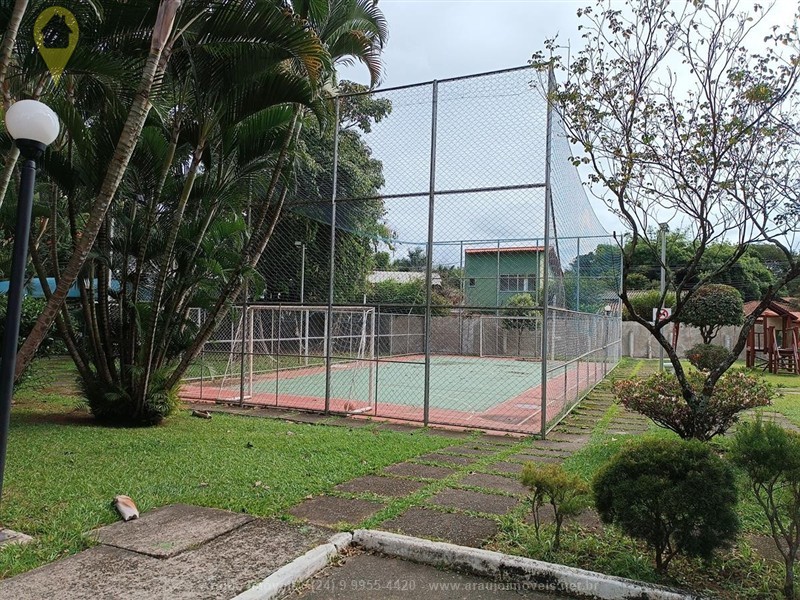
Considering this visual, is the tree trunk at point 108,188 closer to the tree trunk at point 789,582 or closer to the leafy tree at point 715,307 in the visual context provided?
the tree trunk at point 789,582

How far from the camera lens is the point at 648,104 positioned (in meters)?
5.42

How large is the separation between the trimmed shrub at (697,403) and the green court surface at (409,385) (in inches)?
147

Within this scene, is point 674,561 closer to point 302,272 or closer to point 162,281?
point 162,281

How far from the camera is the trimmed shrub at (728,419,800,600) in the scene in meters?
3.12

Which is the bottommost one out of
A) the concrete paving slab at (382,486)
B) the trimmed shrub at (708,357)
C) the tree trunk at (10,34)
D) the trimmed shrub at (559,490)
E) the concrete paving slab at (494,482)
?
the concrete paving slab at (494,482)

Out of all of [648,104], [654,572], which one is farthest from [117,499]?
[648,104]

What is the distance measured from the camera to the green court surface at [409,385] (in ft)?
37.3

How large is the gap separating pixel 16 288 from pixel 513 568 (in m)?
3.29

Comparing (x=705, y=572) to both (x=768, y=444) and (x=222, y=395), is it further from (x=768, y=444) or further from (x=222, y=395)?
(x=222, y=395)

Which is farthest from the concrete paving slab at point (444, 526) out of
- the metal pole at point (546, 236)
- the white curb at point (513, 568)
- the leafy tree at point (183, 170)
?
the leafy tree at point (183, 170)

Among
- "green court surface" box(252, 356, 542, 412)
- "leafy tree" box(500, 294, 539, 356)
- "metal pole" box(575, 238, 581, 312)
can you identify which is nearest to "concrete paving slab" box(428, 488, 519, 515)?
"green court surface" box(252, 356, 542, 412)

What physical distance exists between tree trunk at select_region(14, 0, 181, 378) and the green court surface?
5319 millimetres

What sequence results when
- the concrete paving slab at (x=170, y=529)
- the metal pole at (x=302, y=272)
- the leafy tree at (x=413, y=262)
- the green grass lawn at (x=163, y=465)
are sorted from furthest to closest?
1. the leafy tree at (x=413, y=262)
2. the metal pole at (x=302, y=272)
3. the green grass lawn at (x=163, y=465)
4. the concrete paving slab at (x=170, y=529)

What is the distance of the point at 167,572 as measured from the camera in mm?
3355
